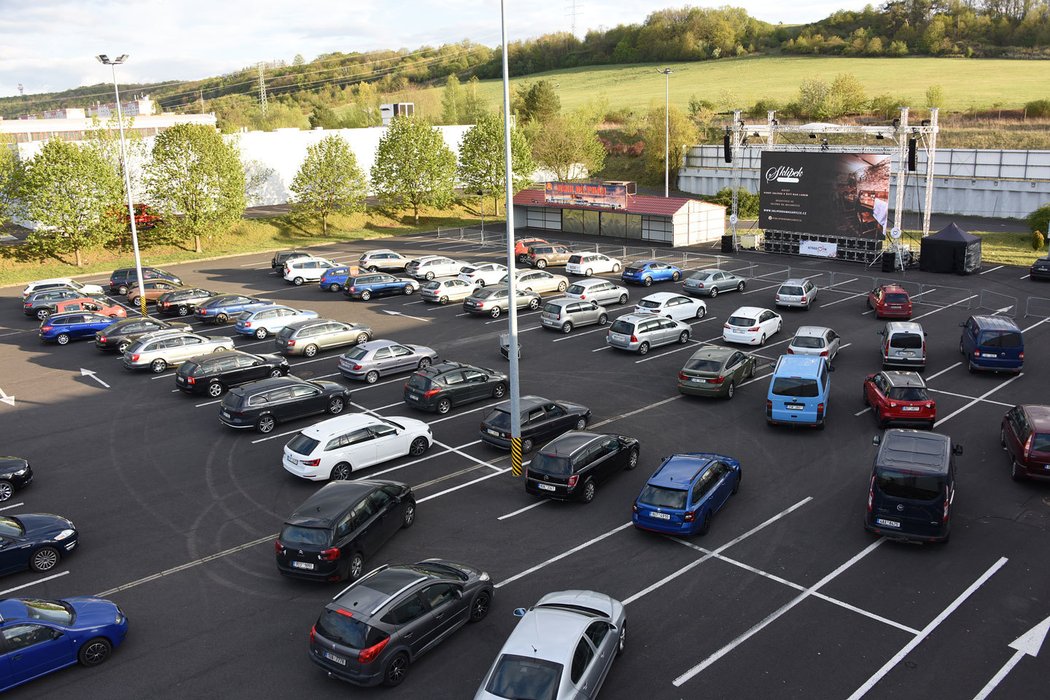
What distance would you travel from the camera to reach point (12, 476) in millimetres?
18359

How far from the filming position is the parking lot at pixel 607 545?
1173 cm

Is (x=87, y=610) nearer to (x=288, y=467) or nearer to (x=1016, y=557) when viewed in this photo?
(x=288, y=467)

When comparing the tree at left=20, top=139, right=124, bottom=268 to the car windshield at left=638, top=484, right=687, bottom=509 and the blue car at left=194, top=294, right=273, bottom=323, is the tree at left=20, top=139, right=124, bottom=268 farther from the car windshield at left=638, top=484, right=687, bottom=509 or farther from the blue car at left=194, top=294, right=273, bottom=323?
the car windshield at left=638, top=484, right=687, bottom=509

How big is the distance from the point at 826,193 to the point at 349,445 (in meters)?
35.7

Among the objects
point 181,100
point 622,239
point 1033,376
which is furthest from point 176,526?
point 181,100

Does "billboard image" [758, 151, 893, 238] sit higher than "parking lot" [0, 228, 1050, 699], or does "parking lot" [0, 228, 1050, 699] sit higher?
"billboard image" [758, 151, 893, 238]

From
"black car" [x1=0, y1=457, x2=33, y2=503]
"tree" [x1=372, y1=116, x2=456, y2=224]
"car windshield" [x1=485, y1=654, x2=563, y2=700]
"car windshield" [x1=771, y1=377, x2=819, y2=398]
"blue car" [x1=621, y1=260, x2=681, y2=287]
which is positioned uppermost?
"tree" [x1=372, y1=116, x2=456, y2=224]

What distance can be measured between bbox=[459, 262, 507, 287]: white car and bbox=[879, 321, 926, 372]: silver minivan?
1963 centimetres

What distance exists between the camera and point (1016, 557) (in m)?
14.6

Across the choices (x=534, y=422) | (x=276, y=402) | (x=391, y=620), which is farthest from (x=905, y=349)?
(x=391, y=620)

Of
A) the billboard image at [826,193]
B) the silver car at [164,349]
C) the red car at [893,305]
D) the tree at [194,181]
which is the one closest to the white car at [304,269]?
the silver car at [164,349]

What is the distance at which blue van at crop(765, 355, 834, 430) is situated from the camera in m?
20.9

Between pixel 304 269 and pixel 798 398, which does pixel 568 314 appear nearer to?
pixel 798 398

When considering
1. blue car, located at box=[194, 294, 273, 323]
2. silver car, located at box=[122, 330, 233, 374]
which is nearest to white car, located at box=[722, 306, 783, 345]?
silver car, located at box=[122, 330, 233, 374]
